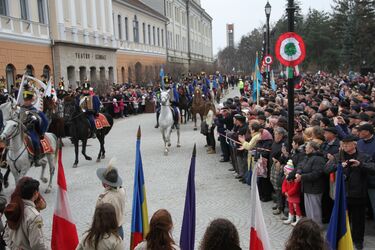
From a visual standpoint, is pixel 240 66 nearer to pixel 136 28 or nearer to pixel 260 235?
pixel 136 28

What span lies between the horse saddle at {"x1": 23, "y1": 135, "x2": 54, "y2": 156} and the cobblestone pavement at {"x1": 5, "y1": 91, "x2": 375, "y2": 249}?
3.68 ft

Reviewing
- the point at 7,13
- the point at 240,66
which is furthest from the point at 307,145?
the point at 240,66

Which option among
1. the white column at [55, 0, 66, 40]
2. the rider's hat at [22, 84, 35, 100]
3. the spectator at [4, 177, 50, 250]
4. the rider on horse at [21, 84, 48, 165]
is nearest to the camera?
the spectator at [4, 177, 50, 250]

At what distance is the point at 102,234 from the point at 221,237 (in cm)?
127

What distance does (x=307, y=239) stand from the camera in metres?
3.73

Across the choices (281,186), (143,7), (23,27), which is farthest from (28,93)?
(143,7)

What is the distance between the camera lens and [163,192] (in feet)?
35.8

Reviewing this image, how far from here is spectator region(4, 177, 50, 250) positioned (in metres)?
4.70

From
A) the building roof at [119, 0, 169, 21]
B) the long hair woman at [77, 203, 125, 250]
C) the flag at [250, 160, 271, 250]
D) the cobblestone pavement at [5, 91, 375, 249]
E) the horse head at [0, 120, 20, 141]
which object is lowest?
the cobblestone pavement at [5, 91, 375, 249]

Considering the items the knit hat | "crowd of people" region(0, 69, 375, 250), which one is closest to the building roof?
"crowd of people" region(0, 69, 375, 250)

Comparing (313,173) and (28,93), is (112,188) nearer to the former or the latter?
(313,173)

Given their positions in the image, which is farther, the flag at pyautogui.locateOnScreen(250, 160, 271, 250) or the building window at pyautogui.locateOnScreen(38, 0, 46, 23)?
the building window at pyautogui.locateOnScreen(38, 0, 46, 23)

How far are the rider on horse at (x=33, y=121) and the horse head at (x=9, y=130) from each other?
2.02ft

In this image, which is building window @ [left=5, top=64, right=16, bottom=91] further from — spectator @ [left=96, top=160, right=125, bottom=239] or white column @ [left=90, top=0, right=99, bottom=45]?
spectator @ [left=96, top=160, right=125, bottom=239]
